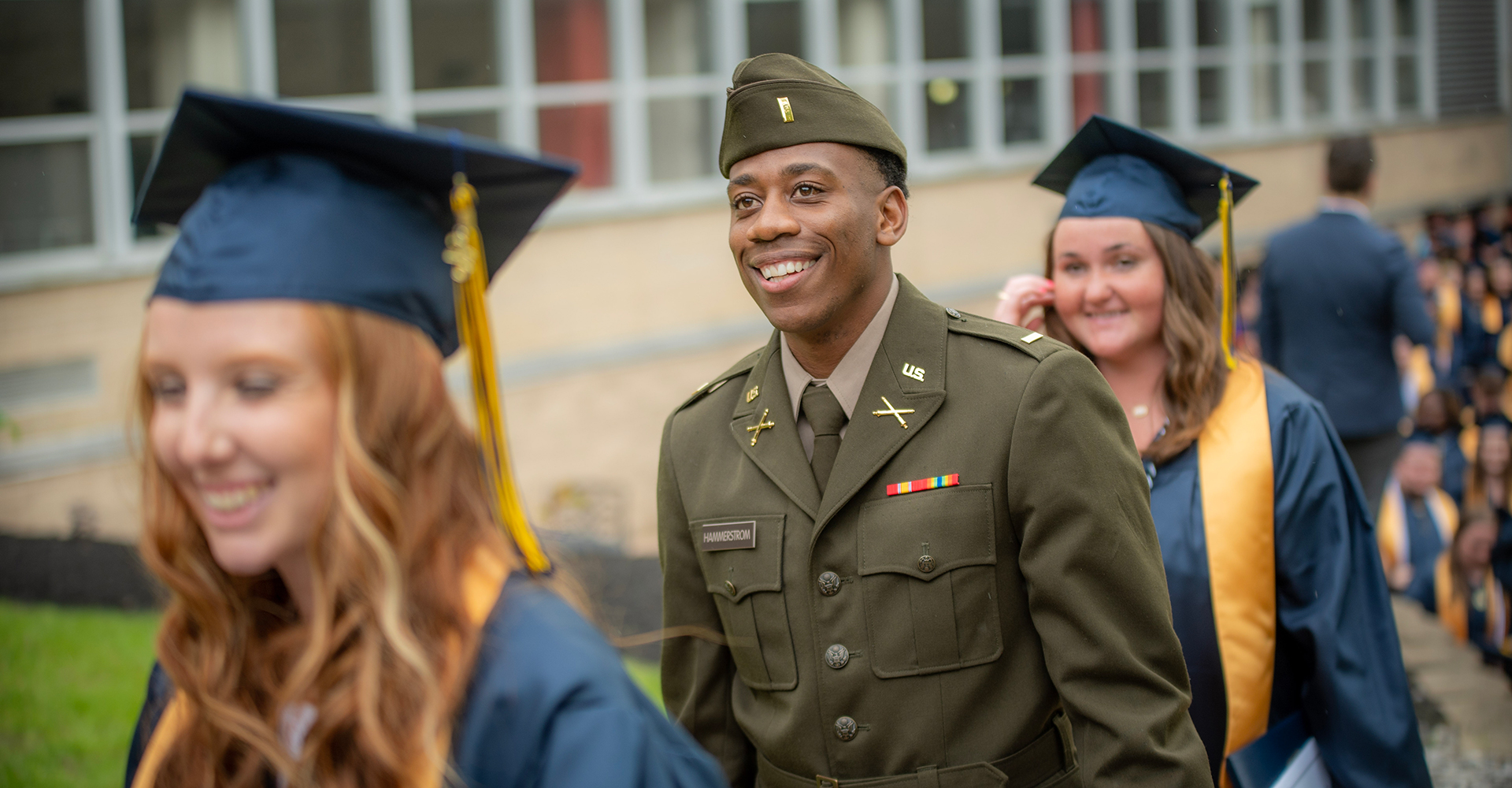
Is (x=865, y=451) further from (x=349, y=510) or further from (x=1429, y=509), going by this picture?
(x=1429, y=509)

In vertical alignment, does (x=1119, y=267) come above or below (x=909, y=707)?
above

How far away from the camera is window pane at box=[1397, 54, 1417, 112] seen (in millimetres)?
16984

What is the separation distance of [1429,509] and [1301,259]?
1941 millimetres

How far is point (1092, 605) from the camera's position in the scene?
207 centimetres

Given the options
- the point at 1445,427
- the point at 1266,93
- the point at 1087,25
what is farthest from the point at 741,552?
the point at 1266,93

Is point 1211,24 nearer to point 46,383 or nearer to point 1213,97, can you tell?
point 1213,97

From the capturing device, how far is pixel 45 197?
849cm

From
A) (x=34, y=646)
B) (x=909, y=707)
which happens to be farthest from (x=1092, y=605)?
(x=34, y=646)

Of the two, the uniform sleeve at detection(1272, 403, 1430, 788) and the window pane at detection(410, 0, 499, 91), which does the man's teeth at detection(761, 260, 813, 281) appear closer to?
the uniform sleeve at detection(1272, 403, 1430, 788)

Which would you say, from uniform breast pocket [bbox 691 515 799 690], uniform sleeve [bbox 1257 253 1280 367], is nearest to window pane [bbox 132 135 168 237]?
uniform sleeve [bbox 1257 253 1280 367]

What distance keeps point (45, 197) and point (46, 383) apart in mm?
1273

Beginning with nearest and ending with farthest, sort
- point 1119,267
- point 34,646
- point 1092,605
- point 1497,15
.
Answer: point 1092,605, point 1119,267, point 34,646, point 1497,15

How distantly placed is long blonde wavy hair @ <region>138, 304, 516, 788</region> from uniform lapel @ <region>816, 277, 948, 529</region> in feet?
2.64

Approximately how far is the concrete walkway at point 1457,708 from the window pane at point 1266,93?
1015 centimetres
